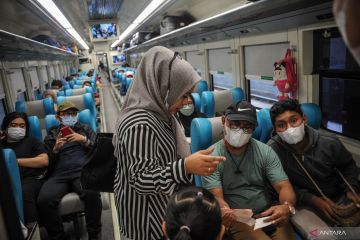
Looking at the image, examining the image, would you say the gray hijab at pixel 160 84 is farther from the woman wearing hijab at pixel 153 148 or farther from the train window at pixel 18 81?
the train window at pixel 18 81

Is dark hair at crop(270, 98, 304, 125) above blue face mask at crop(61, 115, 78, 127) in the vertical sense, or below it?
above

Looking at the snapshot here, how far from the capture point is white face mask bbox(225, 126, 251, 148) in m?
2.49

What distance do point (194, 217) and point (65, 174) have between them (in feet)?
8.80

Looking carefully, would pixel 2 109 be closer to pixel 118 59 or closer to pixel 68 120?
pixel 68 120

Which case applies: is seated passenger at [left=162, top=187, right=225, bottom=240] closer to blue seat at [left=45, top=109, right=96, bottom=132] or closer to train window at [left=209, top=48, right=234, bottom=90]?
blue seat at [left=45, top=109, right=96, bottom=132]

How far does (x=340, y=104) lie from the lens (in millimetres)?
3391

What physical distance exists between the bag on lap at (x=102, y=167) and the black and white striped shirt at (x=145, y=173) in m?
0.14

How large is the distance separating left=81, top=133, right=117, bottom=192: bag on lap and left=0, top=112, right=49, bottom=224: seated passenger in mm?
1739

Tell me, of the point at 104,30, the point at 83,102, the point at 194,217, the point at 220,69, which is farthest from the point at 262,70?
the point at 104,30

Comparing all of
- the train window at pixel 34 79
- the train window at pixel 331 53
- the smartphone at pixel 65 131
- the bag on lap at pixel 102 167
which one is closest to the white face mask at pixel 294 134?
the train window at pixel 331 53

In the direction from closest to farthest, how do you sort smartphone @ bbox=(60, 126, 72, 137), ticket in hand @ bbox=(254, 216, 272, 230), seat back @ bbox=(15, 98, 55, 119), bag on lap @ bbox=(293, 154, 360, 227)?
ticket in hand @ bbox=(254, 216, 272, 230)
bag on lap @ bbox=(293, 154, 360, 227)
smartphone @ bbox=(60, 126, 72, 137)
seat back @ bbox=(15, 98, 55, 119)

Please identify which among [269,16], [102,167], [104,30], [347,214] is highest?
[104,30]

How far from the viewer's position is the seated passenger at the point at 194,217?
1228 millimetres

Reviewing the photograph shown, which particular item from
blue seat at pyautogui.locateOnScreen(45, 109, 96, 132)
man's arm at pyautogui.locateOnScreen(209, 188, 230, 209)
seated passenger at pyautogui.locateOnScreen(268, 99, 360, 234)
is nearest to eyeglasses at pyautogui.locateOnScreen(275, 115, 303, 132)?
seated passenger at pyautogui.locateOnScreen(268, 99, 360, 234)
